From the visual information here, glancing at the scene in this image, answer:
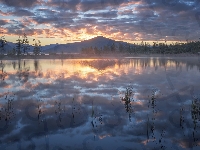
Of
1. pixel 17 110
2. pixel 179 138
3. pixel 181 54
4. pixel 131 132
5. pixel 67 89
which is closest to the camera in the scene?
pixel 179 138

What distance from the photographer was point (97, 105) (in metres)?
19.8

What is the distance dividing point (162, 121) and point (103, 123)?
430 centimetres

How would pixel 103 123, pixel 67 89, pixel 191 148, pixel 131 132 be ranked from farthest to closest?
pixel 67 89 → pixel 103 123 → pixel 131 132 → pixel 191 148

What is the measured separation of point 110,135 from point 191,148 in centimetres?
456

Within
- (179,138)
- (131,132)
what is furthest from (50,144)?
(179,138)

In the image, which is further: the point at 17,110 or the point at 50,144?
the point at 17,110

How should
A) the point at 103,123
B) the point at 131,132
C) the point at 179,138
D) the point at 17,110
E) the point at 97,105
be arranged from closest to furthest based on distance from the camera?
the point at 179,138, the point at 131,132, the point at 103,123, the point at 17,110, the point at 97,105

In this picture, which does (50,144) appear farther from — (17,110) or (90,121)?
(17,110)

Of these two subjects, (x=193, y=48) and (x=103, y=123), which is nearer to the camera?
(x=103, y=123)

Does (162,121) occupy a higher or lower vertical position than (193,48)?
lower

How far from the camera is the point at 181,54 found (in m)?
150

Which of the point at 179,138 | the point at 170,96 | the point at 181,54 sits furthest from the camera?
the point at 181,54

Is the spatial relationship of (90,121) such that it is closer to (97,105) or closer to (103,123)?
(103,123)

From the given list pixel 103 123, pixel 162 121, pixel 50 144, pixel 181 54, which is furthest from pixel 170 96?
pixel 181 54
